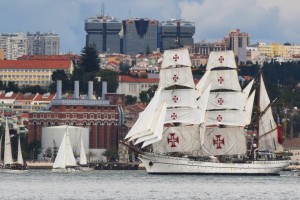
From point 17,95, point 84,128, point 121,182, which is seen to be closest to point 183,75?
point 121,182

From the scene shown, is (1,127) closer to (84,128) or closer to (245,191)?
(84,128)

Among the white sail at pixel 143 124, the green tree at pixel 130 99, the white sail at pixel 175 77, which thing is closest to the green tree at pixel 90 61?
the green tree at pixel 130 99

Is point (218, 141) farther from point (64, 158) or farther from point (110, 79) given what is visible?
point (110, 79)

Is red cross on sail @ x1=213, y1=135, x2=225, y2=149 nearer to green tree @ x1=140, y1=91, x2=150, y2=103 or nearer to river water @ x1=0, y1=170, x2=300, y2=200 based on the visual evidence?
river water @ x1=0, y1=170, x2=300, y2=200

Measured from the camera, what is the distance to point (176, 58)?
103688 millimetres

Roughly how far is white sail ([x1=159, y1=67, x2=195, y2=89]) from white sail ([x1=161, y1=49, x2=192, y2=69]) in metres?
0.33

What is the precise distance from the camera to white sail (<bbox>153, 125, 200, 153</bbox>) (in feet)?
337

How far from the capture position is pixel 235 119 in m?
104

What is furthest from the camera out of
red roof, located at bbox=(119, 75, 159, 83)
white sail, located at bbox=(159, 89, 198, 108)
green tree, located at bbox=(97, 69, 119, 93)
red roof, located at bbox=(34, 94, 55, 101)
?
red roof, located at bbox=(119, 75, 159, 83)

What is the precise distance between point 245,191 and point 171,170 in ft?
65.0

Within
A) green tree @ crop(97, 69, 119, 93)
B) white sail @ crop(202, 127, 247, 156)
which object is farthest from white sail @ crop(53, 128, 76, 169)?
green tree @ crop(97, 69, 119, 93)

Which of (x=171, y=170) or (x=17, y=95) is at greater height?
(x=17, y=95)

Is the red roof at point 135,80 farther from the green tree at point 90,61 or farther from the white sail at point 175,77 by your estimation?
the white sail at point 175,77

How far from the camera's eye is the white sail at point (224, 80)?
339ft
